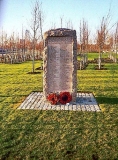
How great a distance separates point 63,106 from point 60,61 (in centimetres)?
172

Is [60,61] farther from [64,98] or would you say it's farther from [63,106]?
[63,106]

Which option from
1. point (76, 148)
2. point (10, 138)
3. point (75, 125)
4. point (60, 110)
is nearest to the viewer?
point (76, 148)

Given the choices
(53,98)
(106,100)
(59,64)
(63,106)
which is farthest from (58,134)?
(106,100)

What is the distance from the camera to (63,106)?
862cm

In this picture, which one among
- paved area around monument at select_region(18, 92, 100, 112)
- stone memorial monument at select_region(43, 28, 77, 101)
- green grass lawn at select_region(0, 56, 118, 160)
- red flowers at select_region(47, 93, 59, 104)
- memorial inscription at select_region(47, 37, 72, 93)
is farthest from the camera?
memorial inscription at select_region(47, 37, 72, 93)

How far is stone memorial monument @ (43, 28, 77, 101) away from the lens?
9023 mm

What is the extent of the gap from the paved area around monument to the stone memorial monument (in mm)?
406

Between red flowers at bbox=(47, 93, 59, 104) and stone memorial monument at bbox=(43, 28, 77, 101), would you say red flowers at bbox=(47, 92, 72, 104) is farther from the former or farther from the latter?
stone memorial monument at bbox=(43, 28, 77, 101)

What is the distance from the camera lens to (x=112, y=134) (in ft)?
19.8

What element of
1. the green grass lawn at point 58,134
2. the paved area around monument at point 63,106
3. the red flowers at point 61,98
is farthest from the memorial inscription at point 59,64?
A: the green grass lawn at point 58,134

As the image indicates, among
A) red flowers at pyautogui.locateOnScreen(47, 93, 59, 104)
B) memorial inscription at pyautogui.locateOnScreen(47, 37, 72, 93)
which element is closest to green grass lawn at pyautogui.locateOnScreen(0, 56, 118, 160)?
red flowers at pyautogui.locateOnScreen(47, 93, 59, 104)

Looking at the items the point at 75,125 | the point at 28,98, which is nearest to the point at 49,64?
the point at 28,98

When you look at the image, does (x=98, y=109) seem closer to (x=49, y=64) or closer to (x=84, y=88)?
(x=49, y=64)

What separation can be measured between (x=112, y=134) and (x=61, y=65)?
3.89m
